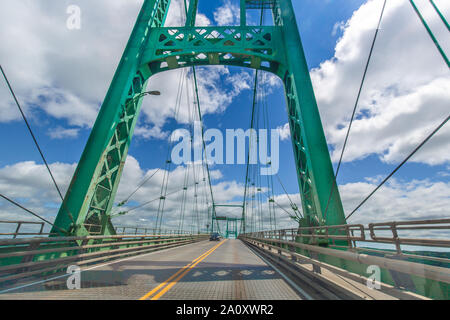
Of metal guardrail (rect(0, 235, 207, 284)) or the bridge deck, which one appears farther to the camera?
metal guardrail (rect(0, 235, 207, 284))

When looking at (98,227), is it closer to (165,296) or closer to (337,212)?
(165,296)

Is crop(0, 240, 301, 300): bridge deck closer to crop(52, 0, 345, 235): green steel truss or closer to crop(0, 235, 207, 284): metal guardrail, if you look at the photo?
crop(0, 235, 207, 284): metal guardrail

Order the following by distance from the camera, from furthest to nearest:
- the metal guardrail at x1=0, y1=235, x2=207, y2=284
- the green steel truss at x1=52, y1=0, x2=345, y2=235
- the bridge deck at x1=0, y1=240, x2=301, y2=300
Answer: the green steel truss at x1=52, y1=0, x2=345, y2=235
the metal guardrail at x1=0, y1=235, x2=207, y2=284
the bridge deck at x1=0, y1=240, x2=301, y2=300

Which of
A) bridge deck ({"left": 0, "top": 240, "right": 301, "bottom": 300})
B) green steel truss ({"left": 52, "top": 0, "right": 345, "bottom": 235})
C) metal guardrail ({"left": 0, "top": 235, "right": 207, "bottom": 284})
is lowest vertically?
bridge deck ({"left": 0, "top": 240, "right": 301, "bottom": 300})

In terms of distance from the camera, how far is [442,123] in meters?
3.87

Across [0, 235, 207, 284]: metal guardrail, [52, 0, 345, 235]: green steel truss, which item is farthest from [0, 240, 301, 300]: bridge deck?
[52, 0, 345, 235]: green steel truss

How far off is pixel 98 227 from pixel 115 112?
5.13 m

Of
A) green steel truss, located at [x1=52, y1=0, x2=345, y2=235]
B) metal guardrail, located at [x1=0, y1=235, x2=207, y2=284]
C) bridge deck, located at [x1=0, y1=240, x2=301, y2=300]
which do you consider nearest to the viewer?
bridge deck, located at [x1=0, y1=240, x2=301, y2=300]

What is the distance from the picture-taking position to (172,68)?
45.2ft

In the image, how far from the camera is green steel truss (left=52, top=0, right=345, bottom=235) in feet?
28.3

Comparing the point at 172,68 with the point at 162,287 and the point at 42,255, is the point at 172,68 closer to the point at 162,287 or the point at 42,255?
the point at 42,255

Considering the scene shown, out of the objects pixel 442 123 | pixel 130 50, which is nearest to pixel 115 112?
pixel 130 50
